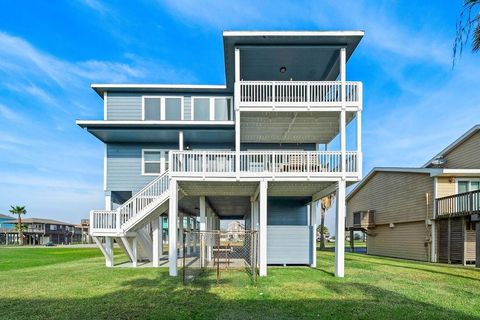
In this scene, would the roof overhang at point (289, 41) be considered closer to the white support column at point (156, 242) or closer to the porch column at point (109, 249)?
the white support column at point (156, 242)

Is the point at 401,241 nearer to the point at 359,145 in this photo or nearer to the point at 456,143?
the point at 456,143

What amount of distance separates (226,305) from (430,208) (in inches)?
617

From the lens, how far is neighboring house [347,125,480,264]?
688 inches

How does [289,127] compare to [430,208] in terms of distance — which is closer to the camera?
[289,127]

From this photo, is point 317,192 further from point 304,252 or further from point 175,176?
point 175,176

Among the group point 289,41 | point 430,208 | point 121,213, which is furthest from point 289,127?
point 430,208

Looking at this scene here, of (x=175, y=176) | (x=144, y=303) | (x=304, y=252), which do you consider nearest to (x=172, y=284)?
(x=144, y=303)

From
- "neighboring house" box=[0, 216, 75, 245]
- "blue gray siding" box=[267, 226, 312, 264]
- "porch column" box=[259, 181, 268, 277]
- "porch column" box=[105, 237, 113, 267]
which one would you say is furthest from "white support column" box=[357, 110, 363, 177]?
"neighboring house" box=[0, 216, 75, 245]

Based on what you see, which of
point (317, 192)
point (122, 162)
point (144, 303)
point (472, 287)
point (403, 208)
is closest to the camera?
point (144, 303)

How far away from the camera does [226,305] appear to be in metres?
7.64

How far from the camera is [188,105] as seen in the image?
16375 millimetres

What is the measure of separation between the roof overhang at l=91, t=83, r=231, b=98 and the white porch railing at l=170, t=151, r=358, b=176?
4798 mm

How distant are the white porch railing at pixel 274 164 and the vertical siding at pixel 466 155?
41.7ft

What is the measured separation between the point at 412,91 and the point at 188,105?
13.2 meters
